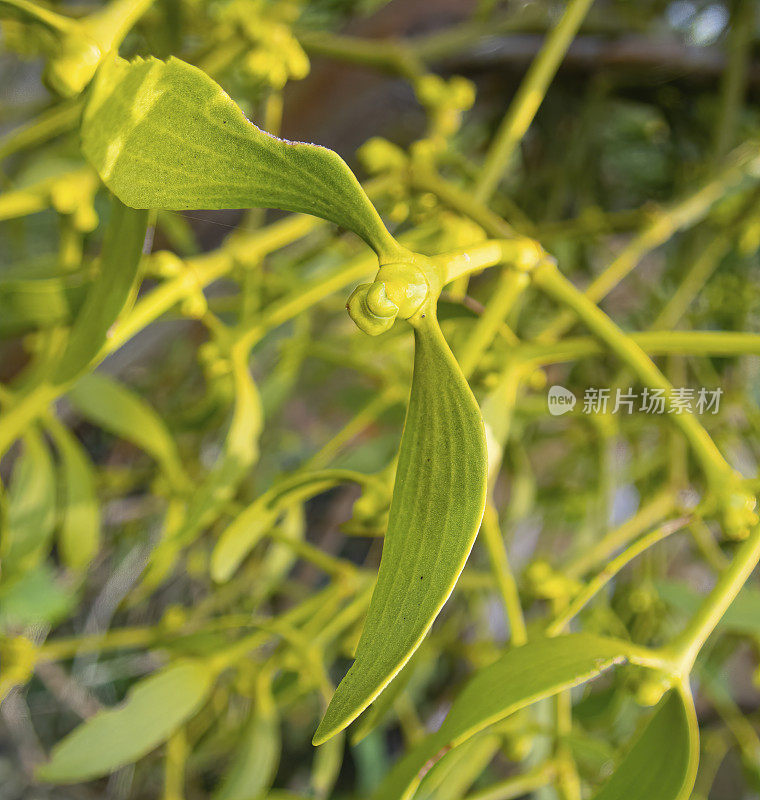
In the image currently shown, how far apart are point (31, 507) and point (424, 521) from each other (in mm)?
238

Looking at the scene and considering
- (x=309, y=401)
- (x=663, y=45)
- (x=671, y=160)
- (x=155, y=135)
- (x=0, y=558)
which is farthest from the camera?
(x=309, y=401)

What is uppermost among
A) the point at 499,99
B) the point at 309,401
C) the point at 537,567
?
the point at 499,99

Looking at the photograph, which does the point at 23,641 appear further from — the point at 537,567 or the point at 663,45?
the point at 663,45

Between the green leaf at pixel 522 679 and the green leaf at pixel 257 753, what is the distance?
0.59 ft

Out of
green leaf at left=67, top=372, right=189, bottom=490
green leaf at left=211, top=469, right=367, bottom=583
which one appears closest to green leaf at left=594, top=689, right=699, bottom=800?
green leaf at left=211, top=469, right=367, bottom=583

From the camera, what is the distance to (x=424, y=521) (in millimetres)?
162

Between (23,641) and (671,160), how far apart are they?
2.10 feet

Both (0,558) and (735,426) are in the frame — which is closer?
(0,558)

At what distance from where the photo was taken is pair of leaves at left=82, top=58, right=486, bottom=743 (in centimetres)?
15

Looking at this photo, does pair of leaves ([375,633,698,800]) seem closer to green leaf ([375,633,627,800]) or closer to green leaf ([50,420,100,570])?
green leaf ([375,633,627,800])

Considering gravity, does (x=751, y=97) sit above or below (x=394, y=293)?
below

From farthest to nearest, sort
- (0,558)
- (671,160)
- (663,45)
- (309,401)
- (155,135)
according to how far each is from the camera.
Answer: (309,401)
(671,160)
(663,45)
(0,558)
(155,135)

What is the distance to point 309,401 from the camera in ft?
→ 3.33

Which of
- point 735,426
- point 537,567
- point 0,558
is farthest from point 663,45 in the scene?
point 0,558
